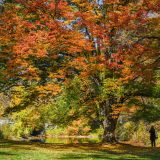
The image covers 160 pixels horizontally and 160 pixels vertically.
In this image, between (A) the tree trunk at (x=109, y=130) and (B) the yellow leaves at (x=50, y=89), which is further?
(A) the tree trunk at (x=109, y=130)

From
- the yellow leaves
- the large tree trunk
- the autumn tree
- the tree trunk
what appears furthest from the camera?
the tree trunk

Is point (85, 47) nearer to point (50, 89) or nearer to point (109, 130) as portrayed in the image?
point (50, 89)

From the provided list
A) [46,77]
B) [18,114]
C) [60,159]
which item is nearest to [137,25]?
[46,77]

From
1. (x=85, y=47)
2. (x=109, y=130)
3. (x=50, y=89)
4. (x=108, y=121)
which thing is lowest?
(x=109, y=130)

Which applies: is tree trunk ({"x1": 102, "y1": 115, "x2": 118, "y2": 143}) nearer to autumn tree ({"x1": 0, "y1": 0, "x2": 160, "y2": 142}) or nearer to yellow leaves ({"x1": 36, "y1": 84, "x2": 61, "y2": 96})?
autumn tree ({"x1": 0, "y1": 0, "x2": 160, "y2": 142})

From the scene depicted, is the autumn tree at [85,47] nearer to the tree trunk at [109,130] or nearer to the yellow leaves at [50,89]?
the yellow leaves at [50,89]

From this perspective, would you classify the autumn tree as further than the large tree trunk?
No

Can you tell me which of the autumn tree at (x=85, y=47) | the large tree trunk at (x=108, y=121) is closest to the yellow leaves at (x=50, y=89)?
the autumn tree at (x=85, y=47)

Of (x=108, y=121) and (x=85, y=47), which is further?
(x=108, y=121)

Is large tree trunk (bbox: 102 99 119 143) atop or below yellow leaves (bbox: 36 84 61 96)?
below

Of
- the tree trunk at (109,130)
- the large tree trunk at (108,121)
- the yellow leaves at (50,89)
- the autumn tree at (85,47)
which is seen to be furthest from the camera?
the tree trunk at (109,130)

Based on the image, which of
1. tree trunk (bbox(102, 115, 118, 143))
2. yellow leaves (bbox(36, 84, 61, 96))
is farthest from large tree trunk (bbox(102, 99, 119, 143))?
yellow leaves (bbox(36, 84, 61, 96))

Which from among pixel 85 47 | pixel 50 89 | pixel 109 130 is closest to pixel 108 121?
pixel 109 130

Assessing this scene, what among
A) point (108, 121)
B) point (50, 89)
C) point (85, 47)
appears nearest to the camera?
point (85, 47)
